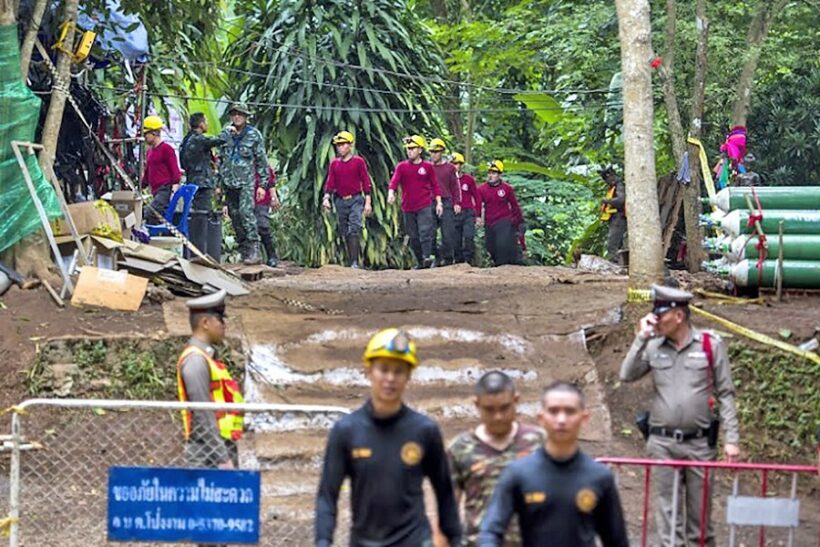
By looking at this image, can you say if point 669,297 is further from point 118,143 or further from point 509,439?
point 118,143

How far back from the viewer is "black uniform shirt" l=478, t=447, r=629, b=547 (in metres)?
5.16

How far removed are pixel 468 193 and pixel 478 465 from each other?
14550mm

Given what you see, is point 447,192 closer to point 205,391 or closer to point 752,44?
point 752,44

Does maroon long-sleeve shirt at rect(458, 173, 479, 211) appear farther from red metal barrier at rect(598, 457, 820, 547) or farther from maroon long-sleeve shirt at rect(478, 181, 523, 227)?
red metal barrier at rect(598, 457, 820, 547)

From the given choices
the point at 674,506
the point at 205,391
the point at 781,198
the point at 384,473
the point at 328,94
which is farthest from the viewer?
the point at 328,94

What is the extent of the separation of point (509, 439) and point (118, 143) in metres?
12.2

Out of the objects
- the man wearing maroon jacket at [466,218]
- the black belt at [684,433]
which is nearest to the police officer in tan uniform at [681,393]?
the black belt at [684,433]

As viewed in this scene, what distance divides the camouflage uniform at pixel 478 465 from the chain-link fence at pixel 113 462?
3.16 metres

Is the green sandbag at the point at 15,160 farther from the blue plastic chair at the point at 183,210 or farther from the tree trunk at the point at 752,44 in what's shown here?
the tree trunk at the point at 752,44

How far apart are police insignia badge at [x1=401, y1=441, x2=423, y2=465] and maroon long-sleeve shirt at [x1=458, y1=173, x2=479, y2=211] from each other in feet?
48.0

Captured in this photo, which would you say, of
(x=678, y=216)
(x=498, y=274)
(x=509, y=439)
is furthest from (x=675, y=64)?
(x=509, y=439)

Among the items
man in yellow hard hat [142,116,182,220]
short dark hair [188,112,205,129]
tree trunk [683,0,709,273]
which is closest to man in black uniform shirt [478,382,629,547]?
tree trunk [683,0,709,273]

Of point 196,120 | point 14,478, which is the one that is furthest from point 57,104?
point 14,478

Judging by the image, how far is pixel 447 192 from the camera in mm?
19859
